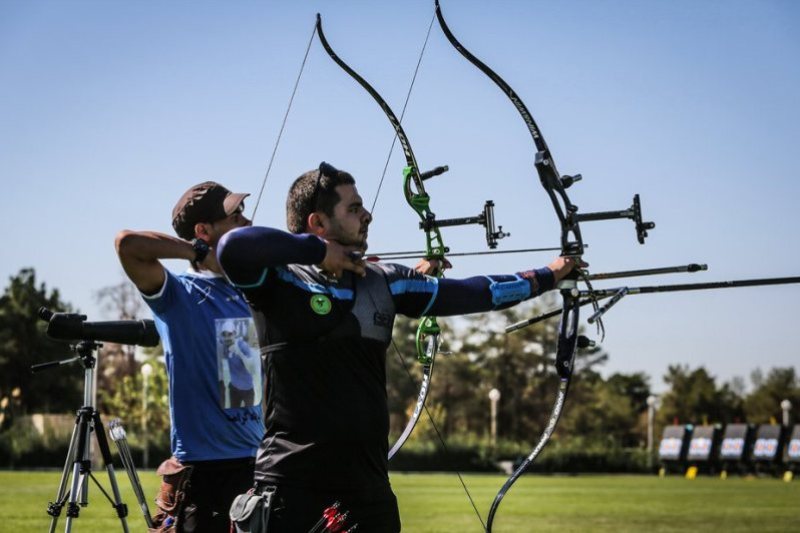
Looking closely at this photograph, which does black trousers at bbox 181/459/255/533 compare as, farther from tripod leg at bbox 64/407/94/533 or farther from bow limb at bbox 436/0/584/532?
tripod leg at bbox 64/407/94/533

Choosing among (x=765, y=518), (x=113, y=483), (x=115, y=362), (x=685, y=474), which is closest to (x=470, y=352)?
(x=115, y=362)

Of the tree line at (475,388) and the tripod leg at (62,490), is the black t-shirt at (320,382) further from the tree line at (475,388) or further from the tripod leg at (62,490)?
the tree line at (475,388)

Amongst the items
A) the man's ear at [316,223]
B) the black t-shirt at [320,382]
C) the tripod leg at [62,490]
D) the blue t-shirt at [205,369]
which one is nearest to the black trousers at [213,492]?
the blue t-shirt at [205,369]

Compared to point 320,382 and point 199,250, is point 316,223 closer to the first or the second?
point 320,382

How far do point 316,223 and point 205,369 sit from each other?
1.18 meters

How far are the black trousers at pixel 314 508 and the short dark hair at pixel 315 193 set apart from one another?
974 millimetres

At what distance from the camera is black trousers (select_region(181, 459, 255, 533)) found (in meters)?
4.88

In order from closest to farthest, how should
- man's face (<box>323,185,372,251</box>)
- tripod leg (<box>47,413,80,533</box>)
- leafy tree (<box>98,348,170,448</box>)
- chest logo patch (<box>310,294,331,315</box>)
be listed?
chest logo patch (<box>310,294,331,315</box>)
man's face (<box>323,185,372,251</box>)
tripod leg (<box>47,413,80,533</box>)
leafy tree (<box>98,348,170,448</box>)

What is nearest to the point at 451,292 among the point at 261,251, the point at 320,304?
the point at 320,304

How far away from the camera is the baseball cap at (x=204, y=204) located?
508cm

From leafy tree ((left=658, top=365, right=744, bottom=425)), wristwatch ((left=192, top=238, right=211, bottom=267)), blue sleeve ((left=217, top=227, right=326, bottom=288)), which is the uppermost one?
wristwatch ((left=192, top=238, right=211, bottom=267))

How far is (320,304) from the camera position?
384 centimetres

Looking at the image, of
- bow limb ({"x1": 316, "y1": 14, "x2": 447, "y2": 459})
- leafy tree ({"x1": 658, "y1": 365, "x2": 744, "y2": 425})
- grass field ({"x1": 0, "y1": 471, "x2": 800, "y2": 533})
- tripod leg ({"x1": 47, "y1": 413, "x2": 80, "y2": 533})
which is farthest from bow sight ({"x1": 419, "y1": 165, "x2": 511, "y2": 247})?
leafy tree ({"x1": 658, "y1": 365, "x2": 744, "y2": 425})

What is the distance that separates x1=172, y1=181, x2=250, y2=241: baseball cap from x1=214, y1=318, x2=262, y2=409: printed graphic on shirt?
469 mm
